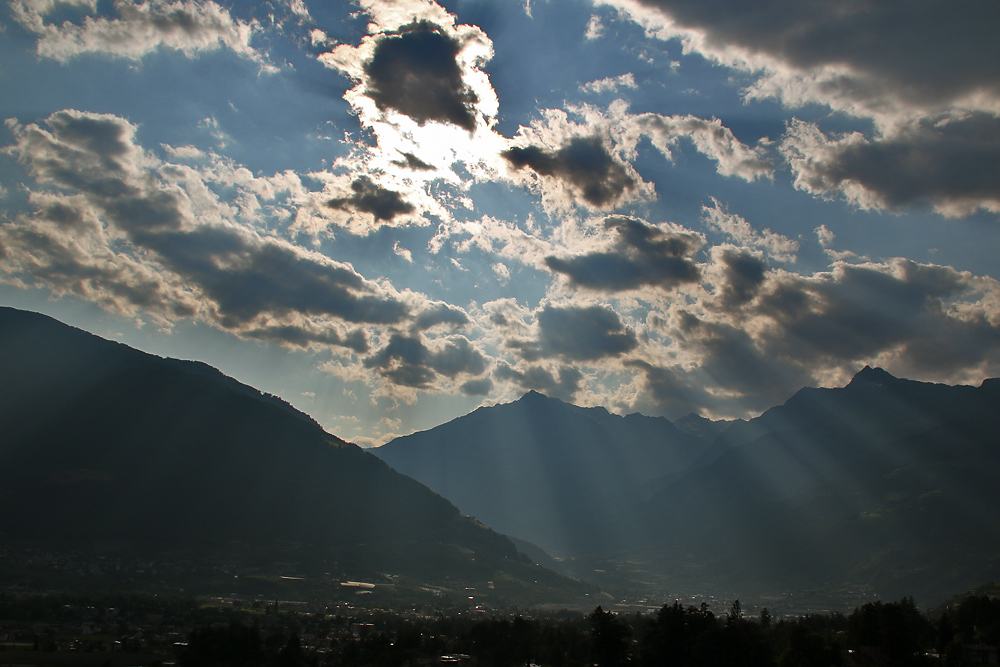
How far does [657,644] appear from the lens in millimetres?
108188

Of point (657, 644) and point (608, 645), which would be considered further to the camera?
point (608, 645)

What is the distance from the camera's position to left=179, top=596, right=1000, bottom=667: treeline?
10244 cm

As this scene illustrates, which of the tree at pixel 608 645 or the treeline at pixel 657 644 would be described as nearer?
the treeline at pixel 657 644

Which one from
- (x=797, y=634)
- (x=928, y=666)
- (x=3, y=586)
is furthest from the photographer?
(x=3, y=586)

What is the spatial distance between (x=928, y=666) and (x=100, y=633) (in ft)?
530

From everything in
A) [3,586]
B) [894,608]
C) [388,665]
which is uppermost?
[894,608]

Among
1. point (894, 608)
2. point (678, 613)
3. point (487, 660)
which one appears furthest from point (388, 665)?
point (894, 608)

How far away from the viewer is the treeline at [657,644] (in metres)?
102

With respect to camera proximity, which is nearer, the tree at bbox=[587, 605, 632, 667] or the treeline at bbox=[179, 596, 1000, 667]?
the treeline at bbox=[179, 596, 1000, 667]

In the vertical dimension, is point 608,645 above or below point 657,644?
below

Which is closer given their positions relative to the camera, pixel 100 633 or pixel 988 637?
pixel 988 637

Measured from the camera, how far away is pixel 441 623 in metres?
179

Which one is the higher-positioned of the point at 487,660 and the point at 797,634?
the point at 797,634

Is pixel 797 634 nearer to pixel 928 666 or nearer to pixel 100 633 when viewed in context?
pixel 928 666
